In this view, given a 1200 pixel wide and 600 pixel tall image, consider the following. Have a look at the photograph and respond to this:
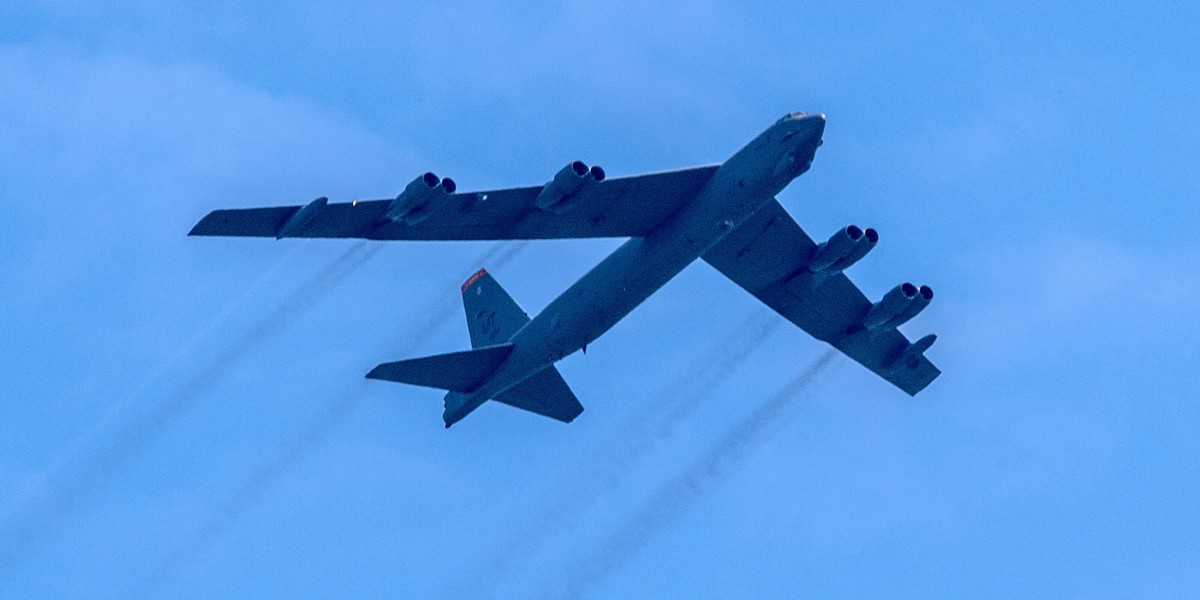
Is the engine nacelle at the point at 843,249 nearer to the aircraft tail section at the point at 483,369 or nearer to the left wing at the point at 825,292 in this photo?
the left wing at the point at 825,292

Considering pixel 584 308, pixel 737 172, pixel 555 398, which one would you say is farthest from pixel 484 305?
pixel 737 172

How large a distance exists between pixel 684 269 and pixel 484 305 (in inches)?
347

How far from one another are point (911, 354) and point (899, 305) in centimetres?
277

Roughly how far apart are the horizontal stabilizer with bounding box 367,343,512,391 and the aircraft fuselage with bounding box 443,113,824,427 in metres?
0.30

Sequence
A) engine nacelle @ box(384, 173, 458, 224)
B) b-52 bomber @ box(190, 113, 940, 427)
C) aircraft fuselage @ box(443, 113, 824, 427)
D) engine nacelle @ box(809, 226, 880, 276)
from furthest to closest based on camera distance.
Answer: engine nacelle @ box(809, 226, 880, 276) < aircraft fuselage @ box(443, 113, 824, 427) < b-52 bomber @ box(190, 113, 940, 427) < engine nacelle @ box(384, 173, 458, 224)

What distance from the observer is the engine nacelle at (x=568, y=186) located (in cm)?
Answer: 4844

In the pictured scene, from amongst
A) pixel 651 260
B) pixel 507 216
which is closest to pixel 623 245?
pixel 651 260

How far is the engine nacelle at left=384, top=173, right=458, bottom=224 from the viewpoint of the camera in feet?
154

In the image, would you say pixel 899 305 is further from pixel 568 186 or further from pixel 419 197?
pixel 419 197

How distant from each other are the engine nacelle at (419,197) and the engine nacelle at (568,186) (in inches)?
104

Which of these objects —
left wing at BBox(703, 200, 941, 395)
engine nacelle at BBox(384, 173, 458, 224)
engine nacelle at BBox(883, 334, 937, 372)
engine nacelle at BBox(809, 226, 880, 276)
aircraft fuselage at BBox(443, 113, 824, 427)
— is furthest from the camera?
engine nacelle at BBox(883, 334, 937, 372)

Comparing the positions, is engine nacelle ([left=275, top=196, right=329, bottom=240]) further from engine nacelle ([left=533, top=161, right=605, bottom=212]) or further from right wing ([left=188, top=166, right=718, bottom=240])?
engine nacelle ([left=533, top=161, right=605, bottom=212])

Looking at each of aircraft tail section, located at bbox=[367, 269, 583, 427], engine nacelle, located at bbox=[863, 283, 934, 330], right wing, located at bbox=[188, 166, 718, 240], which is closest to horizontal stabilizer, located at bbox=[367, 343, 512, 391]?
aircraft tail section, located at bbox=[367, 269, 583, 427]

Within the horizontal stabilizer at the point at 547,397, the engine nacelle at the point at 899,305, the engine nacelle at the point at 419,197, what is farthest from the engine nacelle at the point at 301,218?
the engine nacelle at the point at 899,305
